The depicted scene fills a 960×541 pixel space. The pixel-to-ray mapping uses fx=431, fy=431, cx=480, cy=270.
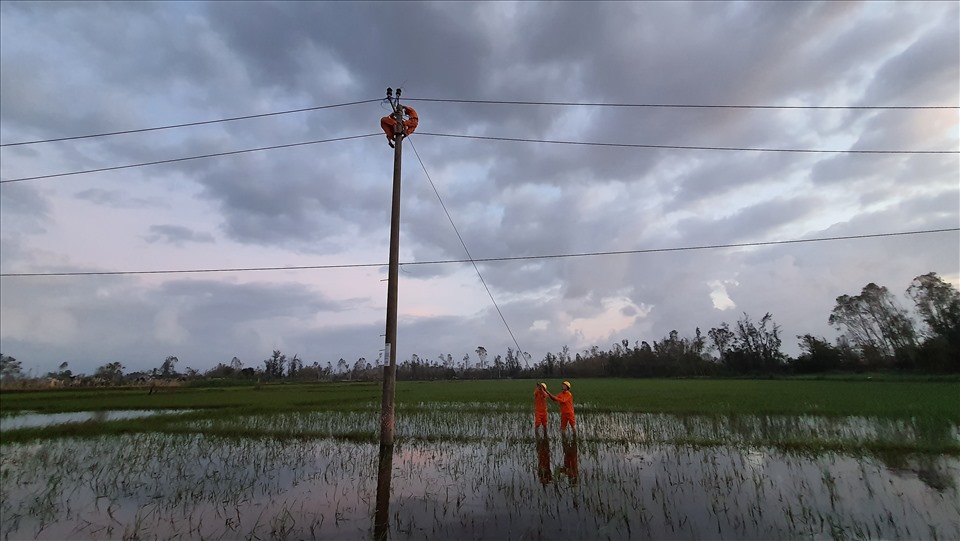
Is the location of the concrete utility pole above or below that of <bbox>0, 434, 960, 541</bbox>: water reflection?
above

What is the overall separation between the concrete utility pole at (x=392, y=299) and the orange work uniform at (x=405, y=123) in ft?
0.36

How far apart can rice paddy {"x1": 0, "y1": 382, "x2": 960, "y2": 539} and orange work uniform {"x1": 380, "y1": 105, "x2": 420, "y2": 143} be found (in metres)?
8.94

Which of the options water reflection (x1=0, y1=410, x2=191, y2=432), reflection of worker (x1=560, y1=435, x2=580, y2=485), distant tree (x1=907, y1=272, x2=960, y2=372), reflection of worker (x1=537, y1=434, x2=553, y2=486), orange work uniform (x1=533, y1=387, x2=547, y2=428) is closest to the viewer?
reflection of worker (x1=537, y1=434, x2=553, y2=486)

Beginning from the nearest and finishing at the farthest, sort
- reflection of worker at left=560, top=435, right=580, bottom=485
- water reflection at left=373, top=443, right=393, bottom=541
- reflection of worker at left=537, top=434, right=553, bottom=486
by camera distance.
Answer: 1. water reflection at left=373, top=443, right=393, bottom=541
2. reflection of worker at left=537, top=434, right=553, bottom=486
3. reflection of worker at left=560, top=435, right=580, bottom=485

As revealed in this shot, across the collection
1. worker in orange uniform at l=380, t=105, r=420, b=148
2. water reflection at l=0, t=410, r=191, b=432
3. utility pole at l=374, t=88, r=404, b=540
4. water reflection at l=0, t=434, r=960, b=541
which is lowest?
water reflection at l=0, t=434, r=960, b=541

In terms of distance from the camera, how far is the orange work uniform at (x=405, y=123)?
12390 mm

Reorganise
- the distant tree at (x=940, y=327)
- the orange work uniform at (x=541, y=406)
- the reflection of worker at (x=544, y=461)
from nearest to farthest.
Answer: the reflection of worker at (x=544, y=461) → the orange work uniform at (x=541, y=406) → the distant tree at (x=940, y=327)

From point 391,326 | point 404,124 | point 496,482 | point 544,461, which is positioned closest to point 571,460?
point 544,461

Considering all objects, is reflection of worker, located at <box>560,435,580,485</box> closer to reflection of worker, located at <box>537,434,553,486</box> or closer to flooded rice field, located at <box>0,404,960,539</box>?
flooded rice field, located at <box>0,404,960,539</box>

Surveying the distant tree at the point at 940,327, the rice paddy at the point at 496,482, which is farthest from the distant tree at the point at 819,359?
the rice paddy at the point at 496,482

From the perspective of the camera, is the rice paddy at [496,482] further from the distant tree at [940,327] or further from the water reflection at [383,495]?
the distant tree at [940,327]

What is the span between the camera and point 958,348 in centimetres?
3934

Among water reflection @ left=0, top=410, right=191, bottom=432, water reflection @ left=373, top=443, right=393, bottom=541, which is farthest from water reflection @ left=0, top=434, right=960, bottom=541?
water reflection @ left=0, top=410, right=191, bottom=432

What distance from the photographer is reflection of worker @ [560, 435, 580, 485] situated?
30.5 ft
